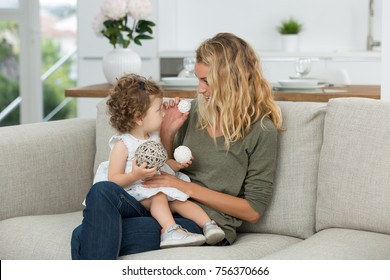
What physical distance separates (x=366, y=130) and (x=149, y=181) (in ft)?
2.22

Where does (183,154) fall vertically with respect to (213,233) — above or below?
A: above

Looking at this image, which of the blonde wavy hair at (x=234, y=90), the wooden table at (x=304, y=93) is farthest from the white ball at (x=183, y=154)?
the wooden table at (x=304, y=93)

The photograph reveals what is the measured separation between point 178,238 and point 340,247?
458mm

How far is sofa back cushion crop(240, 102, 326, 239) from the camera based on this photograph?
2582mm

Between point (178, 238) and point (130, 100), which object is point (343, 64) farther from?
point (178, 238)

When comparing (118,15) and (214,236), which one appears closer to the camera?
(214,236)

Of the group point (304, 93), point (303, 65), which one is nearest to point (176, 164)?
point (304, 93)

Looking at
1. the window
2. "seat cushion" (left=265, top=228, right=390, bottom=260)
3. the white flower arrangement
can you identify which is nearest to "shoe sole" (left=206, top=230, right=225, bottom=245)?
"seat cushion" (left=265, top=228, right=390, bottom=260)

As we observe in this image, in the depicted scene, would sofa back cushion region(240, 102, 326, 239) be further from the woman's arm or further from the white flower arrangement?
the white flower arrangement

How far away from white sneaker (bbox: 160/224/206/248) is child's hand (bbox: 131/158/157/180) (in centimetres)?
17

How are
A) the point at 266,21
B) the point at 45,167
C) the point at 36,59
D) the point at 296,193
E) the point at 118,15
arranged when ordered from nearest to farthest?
the point at 296,193
the point at 45,167
the point at 118,15
the point at 266,21
the point at 36,59

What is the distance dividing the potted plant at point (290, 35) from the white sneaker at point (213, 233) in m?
3.94

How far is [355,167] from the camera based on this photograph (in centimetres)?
248
